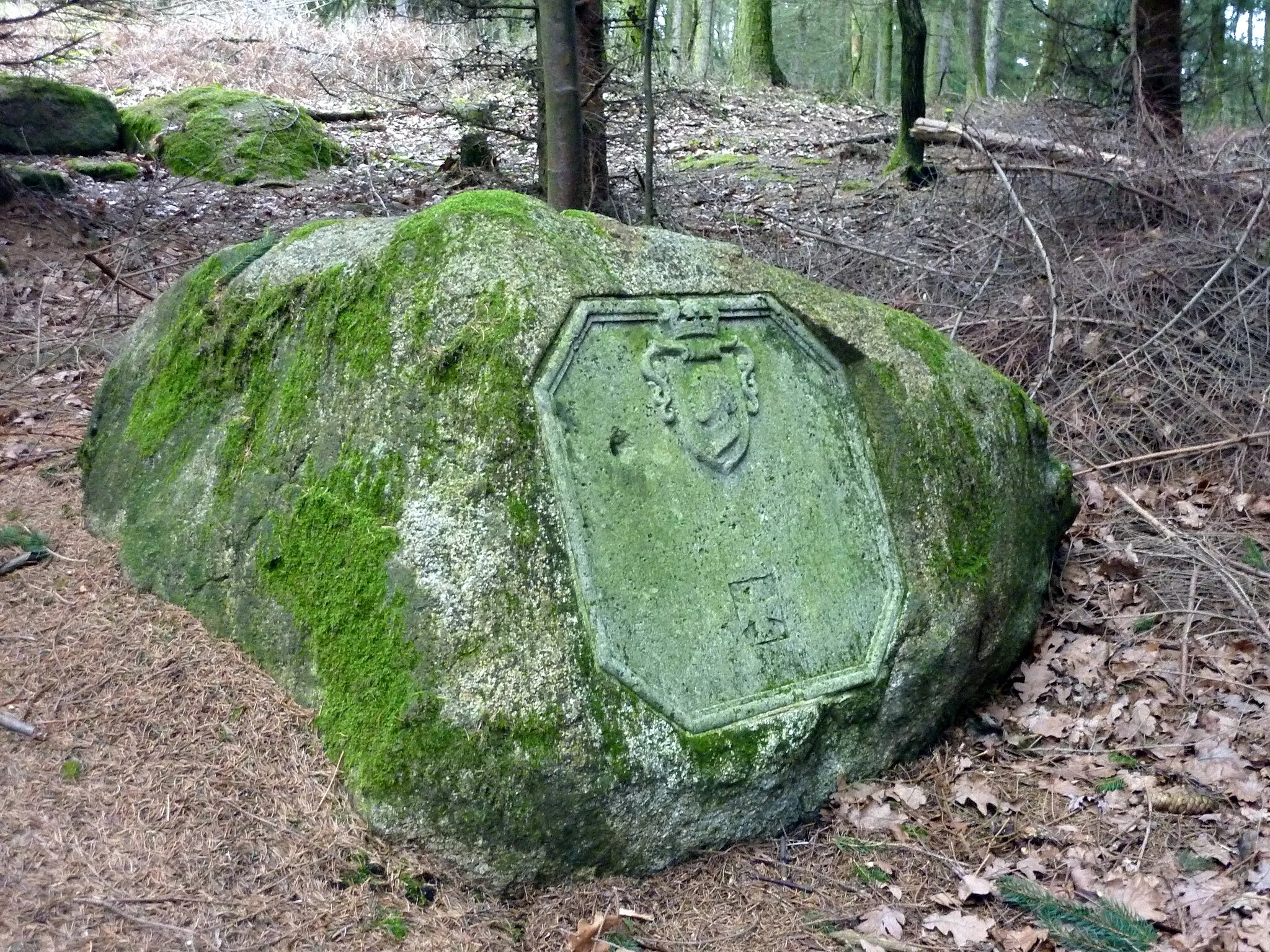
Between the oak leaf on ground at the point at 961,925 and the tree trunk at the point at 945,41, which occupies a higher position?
the tree trunk at the point at 945,41

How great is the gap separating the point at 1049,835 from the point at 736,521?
141 centimetres

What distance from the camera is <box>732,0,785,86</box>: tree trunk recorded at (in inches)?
681

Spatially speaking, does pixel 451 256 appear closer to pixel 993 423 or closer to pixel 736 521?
pixel 736 521

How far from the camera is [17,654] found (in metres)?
3.59

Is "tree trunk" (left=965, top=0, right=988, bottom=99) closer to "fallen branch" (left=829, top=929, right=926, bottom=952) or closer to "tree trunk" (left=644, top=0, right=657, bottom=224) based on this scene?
"tree trunk" (left=644, top=0, right=657, bottom=224)

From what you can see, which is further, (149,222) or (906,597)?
(149,222)

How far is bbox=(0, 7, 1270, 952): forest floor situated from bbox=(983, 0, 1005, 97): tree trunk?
11.3m

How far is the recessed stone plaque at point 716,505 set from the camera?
10.7 ft

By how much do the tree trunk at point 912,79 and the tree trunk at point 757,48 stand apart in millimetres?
7427

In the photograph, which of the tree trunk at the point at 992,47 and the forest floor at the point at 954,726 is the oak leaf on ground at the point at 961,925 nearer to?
the forest floor at the point at 954,726

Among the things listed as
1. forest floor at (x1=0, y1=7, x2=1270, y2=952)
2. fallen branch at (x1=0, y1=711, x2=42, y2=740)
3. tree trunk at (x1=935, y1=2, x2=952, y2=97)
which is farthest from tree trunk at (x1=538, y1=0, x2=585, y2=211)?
tree trunk at (x1=935, y1=2, x2=952, y2=97)

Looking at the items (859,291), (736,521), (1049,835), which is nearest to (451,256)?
(736,521)

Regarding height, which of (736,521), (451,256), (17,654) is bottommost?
(17,654)

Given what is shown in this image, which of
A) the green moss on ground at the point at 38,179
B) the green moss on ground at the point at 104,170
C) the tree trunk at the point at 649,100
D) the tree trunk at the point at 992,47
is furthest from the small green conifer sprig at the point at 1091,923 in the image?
the tree trunk at the point at 992,47
